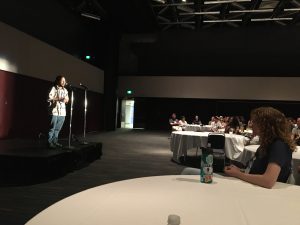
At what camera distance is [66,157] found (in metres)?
4.85

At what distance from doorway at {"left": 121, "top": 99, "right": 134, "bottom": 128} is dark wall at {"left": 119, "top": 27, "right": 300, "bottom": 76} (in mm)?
1732

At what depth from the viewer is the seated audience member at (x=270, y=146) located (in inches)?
69.3

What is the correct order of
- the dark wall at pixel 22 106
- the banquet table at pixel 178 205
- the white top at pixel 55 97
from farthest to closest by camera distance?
1. the dark wall at pixel 22 106
2. the white top at pixel 55 97
3. the banquet table at pixel 178 205

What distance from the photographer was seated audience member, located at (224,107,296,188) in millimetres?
1760

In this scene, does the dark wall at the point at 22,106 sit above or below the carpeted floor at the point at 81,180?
above

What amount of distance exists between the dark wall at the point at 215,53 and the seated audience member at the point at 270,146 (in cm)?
1385

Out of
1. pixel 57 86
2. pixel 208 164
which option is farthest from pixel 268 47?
pixel 208 164

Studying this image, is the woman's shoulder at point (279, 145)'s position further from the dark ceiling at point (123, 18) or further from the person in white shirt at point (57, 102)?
the dark ceiling at point (123, 18)

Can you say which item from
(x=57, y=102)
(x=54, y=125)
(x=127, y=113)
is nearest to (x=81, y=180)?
(x=54, y=125)

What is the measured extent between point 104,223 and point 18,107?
25.1 ft

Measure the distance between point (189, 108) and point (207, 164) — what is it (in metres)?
14.0

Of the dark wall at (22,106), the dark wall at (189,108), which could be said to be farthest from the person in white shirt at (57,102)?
the dark wall at (189,108)

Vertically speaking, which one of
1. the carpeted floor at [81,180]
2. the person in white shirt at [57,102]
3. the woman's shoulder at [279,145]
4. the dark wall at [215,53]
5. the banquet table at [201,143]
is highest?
the dark wall at [215,53]

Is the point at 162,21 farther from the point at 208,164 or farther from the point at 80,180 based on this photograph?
the point at 208,164
